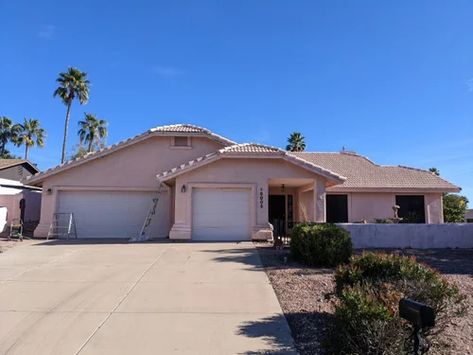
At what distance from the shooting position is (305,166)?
57.6 ft

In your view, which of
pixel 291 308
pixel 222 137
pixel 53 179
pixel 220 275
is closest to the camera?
pixel 291 308

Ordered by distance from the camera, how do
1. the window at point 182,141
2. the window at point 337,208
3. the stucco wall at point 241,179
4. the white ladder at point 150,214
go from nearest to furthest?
the stucco wall at point 241,179 → the white ladder at point 150,214 → the window at point 182,141 → the window at point 337,208

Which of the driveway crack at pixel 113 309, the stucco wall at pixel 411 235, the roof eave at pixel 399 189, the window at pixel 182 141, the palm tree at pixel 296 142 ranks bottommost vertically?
the driveway crack at pixel 113 309

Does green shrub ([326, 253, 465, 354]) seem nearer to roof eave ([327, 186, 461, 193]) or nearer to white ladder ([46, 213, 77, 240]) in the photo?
white ladder ([46, 213, 77, 240])

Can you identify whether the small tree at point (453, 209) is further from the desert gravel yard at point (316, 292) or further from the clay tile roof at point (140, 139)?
the clay tile roof at point (140, 139)

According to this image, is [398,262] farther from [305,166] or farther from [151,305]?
[305,166]

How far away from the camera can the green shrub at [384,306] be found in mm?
4367

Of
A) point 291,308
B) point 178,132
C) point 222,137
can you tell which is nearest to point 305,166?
point 222,137

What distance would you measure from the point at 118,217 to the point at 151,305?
13428 mm

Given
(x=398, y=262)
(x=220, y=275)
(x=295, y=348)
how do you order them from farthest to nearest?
(x=220, y=275), (x=398, y=262), (x=295, y=348)

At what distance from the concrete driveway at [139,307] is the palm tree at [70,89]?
32663 millimetres

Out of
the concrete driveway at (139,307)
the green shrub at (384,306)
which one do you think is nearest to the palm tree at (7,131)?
the concrete driveway at (139,307)

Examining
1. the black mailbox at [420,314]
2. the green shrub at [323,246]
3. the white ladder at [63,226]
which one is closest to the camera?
the black mailbox at [420,314]

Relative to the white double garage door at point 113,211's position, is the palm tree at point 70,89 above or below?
above
